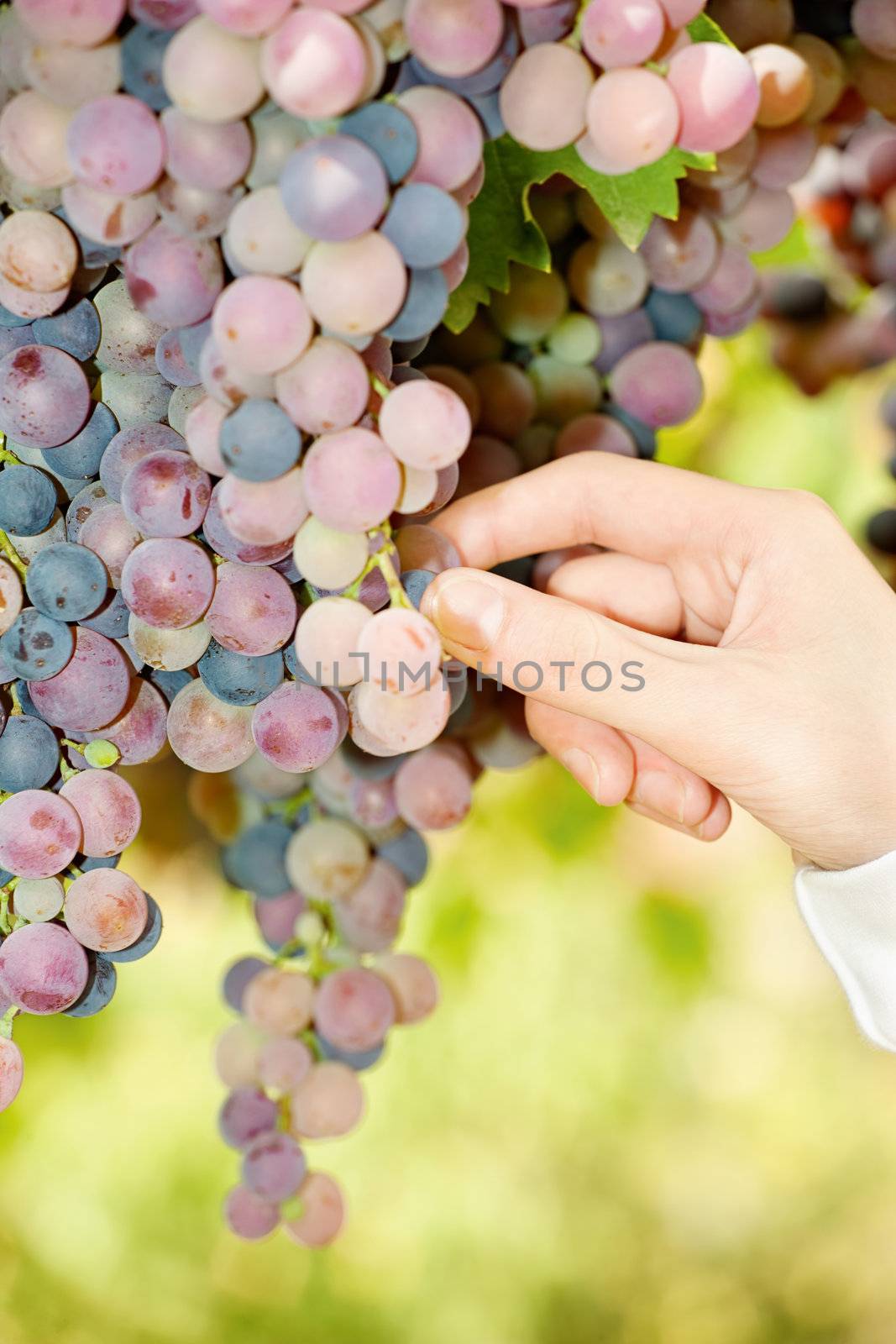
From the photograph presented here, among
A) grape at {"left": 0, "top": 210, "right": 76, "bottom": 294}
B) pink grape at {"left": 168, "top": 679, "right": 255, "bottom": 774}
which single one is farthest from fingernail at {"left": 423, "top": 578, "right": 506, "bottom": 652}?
grape at {"left": 0, "top": 210, "right": 76, "bottom": 294}

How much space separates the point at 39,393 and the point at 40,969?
26 centimetres

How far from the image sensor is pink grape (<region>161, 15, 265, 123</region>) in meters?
0.39

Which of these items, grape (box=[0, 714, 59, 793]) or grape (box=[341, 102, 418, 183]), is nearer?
grape (box=[341, 102, 418, 183])

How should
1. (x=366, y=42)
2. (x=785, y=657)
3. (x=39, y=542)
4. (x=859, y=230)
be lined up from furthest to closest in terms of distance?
(x=859, y=230)
(x=785, y=657)
(x=39, y=542)
(x=366, y=42)

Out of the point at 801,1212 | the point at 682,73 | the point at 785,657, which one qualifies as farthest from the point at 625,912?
the point at 682,73

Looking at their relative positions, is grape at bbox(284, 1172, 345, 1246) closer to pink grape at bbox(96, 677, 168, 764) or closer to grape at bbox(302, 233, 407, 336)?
pink grape at bbox(96, 677, 168, 764)

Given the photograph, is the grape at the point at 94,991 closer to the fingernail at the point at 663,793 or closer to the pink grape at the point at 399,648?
the pink grape at the point at 399,648

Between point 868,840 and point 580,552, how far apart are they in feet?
0.97

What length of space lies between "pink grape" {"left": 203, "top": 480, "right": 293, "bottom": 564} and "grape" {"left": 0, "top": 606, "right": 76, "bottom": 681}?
8 cm

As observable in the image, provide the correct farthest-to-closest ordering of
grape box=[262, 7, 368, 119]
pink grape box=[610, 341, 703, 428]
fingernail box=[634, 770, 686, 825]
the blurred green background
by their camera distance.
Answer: the blurred green background → fingernail box=[634, 770, 686, 825] → pink grape box=[610, 341, 703, 428] → grape box=[262, 7, 368, 119]

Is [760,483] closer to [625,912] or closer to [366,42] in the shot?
[625,912]

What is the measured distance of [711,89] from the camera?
46cm

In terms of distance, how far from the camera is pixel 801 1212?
1.12m

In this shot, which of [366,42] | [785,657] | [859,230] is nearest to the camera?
[366,42]
